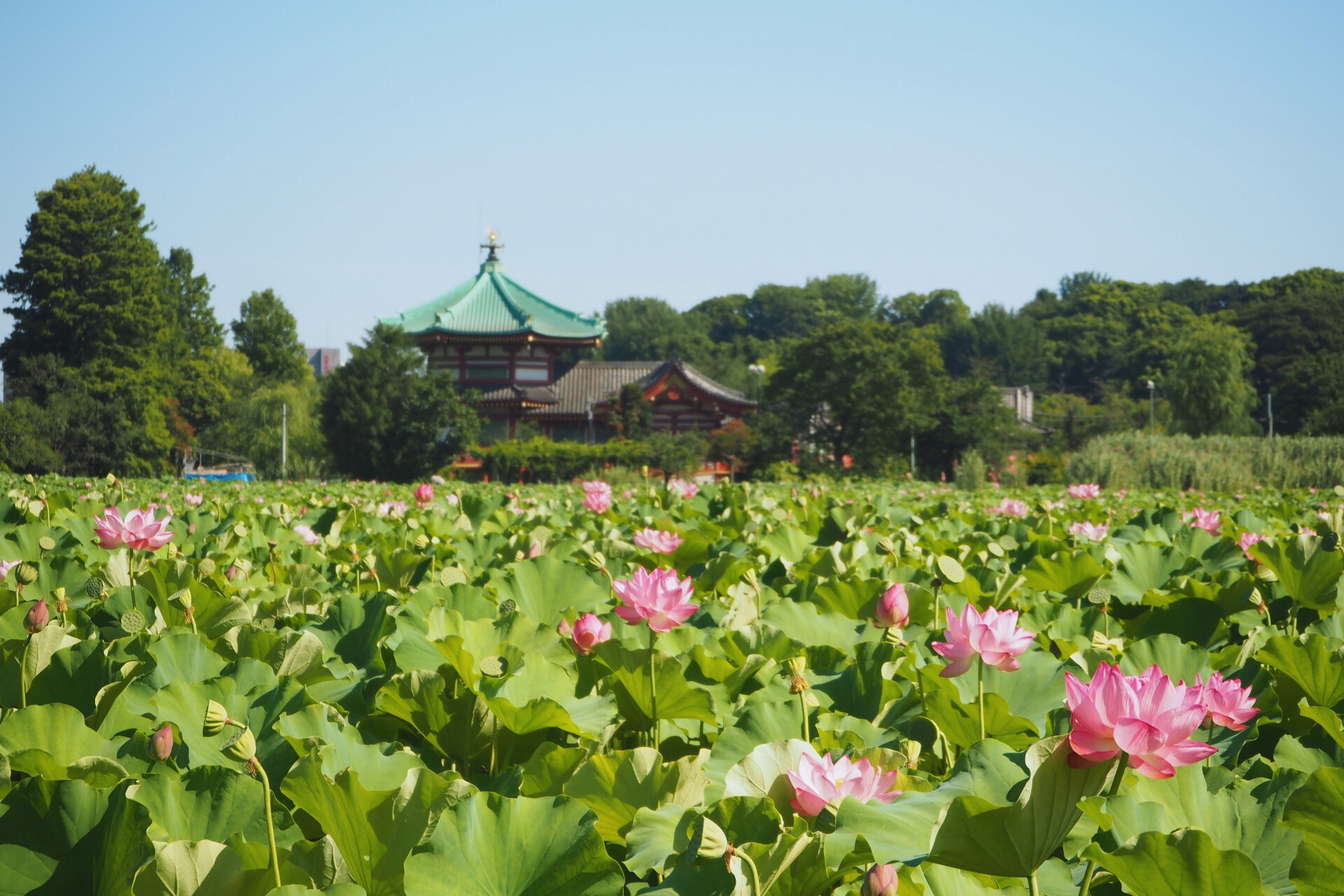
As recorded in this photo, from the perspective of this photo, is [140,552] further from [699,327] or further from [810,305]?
[810,305]

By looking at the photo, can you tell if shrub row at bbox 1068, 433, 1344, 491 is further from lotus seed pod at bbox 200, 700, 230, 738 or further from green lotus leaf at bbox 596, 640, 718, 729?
lotus seed pod at bbox 200, 700, 230, 738

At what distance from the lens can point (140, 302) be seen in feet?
87.4

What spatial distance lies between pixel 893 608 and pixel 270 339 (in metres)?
49.1

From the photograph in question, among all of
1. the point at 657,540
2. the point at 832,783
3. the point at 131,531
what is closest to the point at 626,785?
the point at 832,783

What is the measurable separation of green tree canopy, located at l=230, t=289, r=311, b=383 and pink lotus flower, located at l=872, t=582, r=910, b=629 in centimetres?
4756

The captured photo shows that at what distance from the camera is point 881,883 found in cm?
68

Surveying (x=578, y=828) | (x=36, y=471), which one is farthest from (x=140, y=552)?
(x=36, y=471)

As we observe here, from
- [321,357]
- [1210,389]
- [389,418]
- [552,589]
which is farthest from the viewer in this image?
[321,357]

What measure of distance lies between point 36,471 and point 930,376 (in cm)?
1882

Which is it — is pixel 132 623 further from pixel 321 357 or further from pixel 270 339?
pixel 321 357

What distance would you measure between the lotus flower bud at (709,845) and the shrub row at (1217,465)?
14.6 metres

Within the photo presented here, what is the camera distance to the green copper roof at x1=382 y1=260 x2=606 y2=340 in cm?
2988

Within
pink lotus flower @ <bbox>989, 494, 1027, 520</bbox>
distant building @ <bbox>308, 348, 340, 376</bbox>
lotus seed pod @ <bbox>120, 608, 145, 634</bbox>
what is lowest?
pink lotus flower @ <bbox>989, 494, 1027, 520</bbox>

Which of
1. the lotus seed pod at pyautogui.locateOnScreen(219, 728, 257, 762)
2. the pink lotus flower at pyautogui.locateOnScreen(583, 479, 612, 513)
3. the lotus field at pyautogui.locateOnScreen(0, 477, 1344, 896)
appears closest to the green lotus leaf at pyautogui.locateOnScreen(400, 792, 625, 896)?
the lotus field at pyautogui.locateOnScreen(0, 477, 1344, 896)
